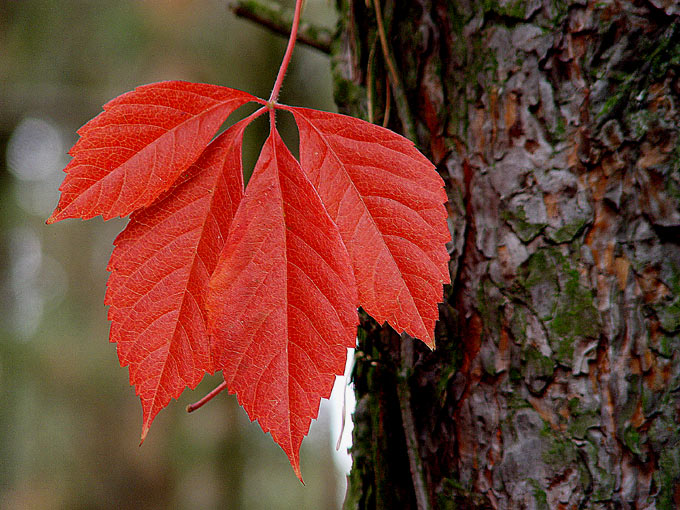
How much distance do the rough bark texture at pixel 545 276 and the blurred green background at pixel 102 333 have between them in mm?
1752

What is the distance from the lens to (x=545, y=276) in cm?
41

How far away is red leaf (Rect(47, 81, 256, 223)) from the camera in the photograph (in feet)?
0.87

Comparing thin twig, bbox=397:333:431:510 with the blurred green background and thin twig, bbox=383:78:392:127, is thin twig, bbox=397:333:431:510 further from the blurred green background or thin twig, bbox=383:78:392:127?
the blurred green background

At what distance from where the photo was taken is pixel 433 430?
0.45 m

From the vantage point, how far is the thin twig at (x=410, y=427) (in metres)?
0.43

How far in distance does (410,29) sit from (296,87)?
1863 millimetres

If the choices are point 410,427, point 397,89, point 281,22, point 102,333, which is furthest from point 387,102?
point 102,333

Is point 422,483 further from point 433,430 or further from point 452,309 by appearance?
point 452,309

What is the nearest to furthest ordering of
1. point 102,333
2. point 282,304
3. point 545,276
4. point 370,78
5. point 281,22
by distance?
point 282,304
point 545,276
point 370,78
point 281,22
point 102,333

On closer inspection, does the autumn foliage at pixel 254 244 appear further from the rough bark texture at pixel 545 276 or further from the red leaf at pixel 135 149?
the rough bark texture at pixel 545 276

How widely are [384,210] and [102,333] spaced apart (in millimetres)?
2464

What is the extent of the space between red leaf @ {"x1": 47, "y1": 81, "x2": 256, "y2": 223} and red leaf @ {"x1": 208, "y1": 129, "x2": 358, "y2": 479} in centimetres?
5

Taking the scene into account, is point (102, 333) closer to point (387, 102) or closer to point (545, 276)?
point (387, 102)

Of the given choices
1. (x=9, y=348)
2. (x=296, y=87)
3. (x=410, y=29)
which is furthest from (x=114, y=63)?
(x=410, y=29)
